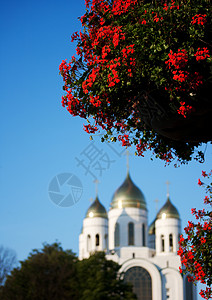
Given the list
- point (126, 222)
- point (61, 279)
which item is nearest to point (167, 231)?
point (126, 222)

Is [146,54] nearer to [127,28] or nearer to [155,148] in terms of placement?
[127,28]

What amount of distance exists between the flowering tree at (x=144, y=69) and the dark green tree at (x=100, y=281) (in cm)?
2642

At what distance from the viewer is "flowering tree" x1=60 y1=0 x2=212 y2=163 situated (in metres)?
6.18

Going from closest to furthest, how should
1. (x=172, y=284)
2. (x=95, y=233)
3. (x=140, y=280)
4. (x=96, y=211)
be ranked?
1. (x=140, y=280)
2. (x=172, y=284)
3. (x=95, y=233)
4. (x=96, y=211)

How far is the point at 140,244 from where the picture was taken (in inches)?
2159

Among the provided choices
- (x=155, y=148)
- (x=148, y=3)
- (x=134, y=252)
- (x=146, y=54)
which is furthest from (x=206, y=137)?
(x=134, y=252)

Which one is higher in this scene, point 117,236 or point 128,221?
point 128,221

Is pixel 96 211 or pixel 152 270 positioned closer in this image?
pixel 152 270

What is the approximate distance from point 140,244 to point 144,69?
4991 cm

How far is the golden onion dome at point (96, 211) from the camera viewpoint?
59875 mm

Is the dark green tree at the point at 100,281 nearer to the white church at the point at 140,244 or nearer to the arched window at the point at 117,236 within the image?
the white church at the point at 140,244

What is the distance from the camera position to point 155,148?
25.3 feet

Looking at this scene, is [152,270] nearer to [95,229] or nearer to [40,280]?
[95,229]

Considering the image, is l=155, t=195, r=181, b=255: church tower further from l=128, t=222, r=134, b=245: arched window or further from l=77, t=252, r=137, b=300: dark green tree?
l=77, t=252, r=137, b=300: dark green tree
